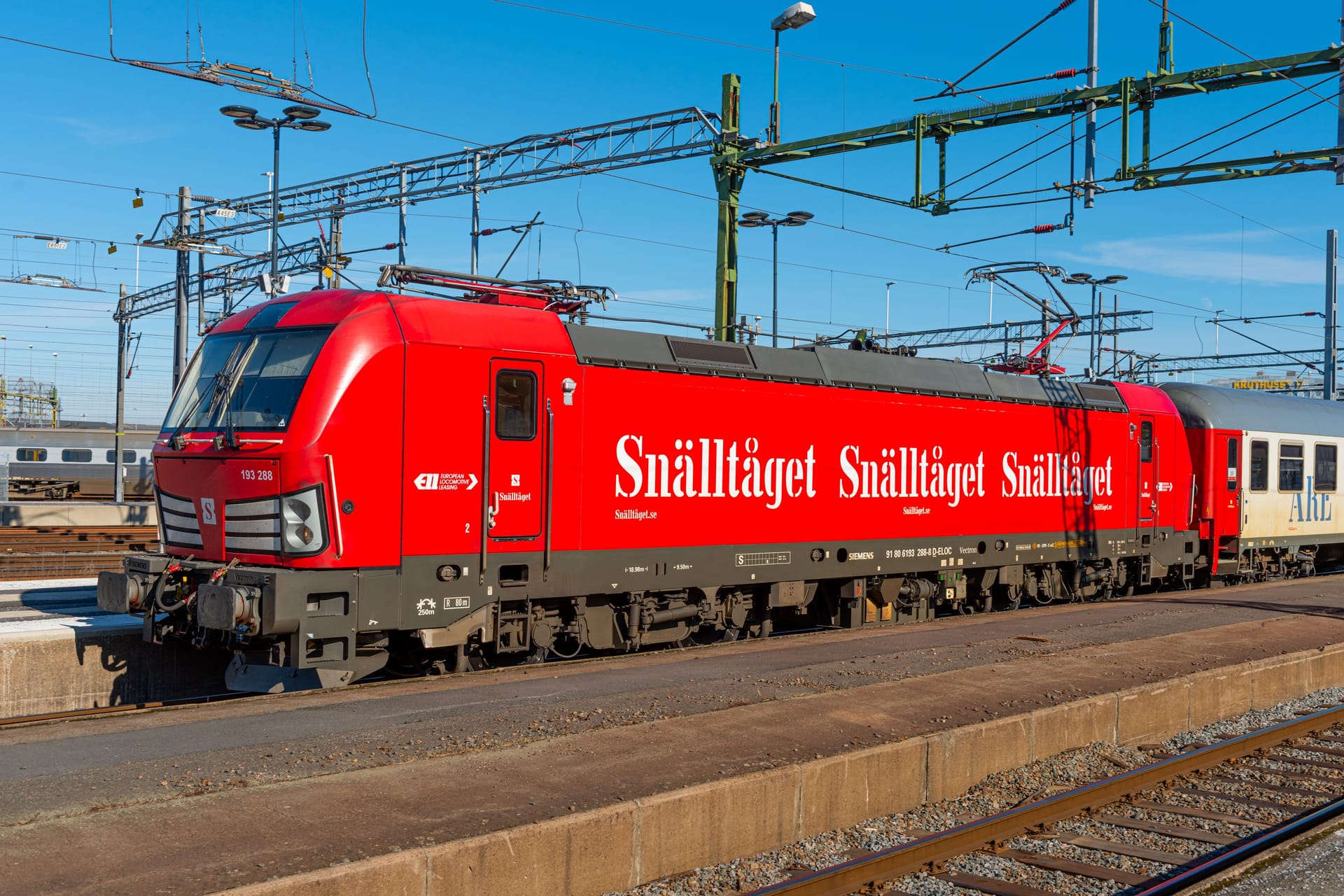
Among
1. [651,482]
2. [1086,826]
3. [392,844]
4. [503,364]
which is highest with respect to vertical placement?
[503,364]

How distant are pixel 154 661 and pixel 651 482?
5.77 meters

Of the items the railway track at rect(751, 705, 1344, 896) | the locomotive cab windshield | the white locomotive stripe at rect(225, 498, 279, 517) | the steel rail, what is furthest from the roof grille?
the steel rail

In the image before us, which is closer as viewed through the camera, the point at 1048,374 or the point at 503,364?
the point at 503,364

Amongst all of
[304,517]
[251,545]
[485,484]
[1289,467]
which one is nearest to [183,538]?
[251,545]

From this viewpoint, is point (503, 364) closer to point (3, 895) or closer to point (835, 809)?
point (835, 809)

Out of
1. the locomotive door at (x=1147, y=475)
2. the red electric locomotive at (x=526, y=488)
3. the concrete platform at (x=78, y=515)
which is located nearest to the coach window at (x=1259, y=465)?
the locomotive door at (x=1147, y=475)

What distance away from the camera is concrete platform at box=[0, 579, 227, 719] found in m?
11.1

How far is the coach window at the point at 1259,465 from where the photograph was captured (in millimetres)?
23328

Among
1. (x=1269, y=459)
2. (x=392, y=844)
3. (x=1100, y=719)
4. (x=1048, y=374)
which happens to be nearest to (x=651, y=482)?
(x=1100, y=719)

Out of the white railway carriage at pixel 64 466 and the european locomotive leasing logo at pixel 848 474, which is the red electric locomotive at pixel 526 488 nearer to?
the european locomotive leasing logo at pixel 848 474

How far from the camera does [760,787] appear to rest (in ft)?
24.6

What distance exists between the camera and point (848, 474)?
15.4 m

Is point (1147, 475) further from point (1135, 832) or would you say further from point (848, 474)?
point (1135, 832)

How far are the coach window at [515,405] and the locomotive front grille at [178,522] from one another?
3.05 meters
